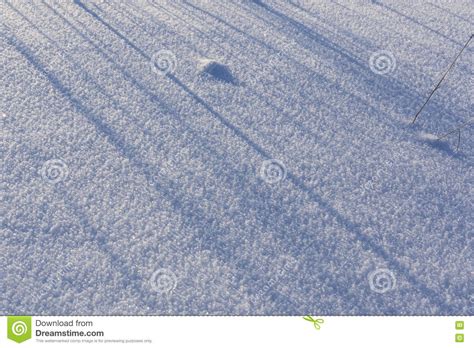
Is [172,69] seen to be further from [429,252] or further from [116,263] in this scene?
[429,252]

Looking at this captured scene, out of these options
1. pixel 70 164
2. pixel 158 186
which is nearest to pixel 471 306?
pixel 158 186

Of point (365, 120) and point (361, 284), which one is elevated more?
point (365, 120)
